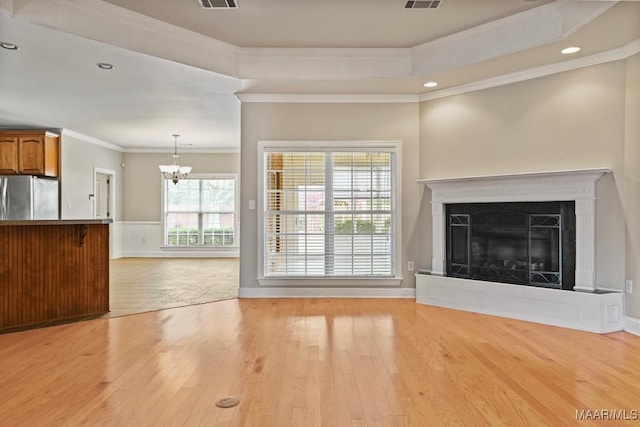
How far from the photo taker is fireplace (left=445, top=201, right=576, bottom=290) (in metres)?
4.25

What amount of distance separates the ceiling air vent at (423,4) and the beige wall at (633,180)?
192cm

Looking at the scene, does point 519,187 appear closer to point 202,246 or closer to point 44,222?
point 44,222

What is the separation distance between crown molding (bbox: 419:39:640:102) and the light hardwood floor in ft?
8.36

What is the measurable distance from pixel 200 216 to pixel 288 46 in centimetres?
644

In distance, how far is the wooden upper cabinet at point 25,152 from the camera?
7.46 m

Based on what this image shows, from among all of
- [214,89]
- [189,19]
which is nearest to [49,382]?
[189,19]

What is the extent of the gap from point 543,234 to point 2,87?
6.56 meters

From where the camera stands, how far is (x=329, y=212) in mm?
5469

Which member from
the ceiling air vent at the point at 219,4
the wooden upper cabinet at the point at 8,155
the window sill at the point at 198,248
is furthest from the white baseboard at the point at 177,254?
the ceiling air vent at the point at 219,4

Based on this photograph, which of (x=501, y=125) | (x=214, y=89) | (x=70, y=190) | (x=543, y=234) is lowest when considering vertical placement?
(x=543, y=234)

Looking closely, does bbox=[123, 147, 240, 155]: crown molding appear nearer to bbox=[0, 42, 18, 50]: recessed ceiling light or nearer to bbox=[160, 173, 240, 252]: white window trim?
bbox=[160, 173, 240, 252]: white window trim

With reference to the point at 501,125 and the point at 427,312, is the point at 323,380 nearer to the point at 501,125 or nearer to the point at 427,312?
the point at 427,312

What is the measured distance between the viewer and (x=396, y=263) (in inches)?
213

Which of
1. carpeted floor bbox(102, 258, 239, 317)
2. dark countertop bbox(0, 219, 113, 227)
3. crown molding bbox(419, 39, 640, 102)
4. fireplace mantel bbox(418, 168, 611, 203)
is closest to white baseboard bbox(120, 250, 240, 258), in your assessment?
carpeted floor bbox(102, 258, 239, 317)
